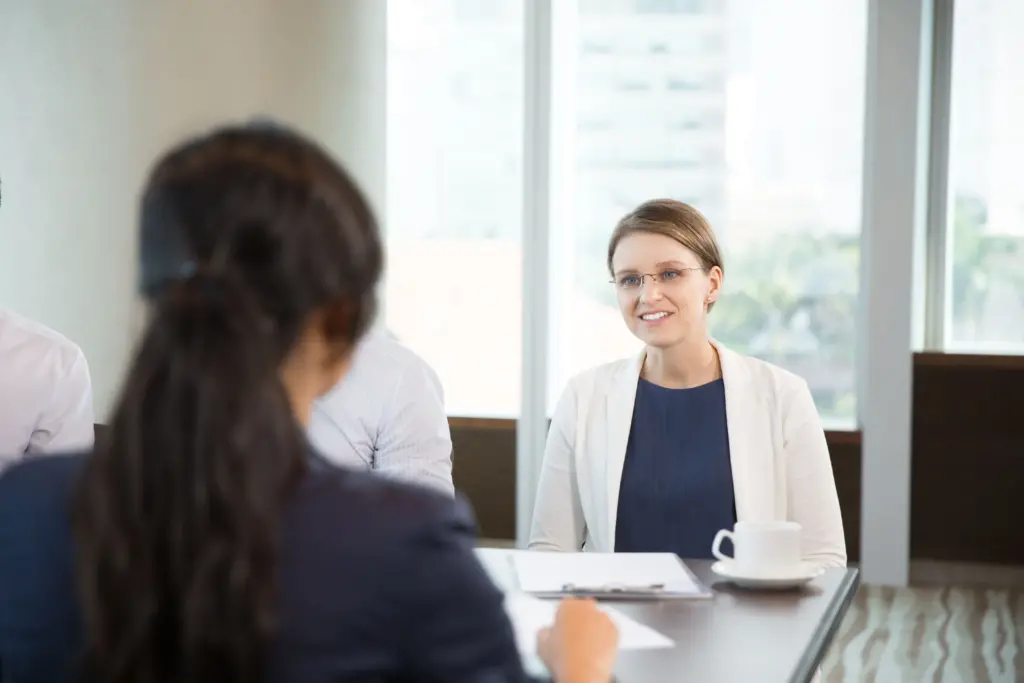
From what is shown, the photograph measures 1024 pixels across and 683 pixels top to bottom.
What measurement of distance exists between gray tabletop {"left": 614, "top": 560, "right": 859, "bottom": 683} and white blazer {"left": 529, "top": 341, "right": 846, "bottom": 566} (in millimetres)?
475

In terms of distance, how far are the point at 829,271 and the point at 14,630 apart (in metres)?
4.52

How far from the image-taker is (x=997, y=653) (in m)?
4.06

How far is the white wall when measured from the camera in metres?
4.39

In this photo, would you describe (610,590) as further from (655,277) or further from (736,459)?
(655,277)

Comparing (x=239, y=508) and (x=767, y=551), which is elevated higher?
(x=239, y=508)

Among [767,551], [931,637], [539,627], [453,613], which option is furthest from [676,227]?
[931,637]

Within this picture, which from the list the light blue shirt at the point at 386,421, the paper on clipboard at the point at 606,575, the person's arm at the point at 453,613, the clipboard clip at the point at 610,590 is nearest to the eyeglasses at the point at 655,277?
the light blue shirt at the point at 386,421

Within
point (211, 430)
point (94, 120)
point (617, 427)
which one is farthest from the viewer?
point (94, 120)

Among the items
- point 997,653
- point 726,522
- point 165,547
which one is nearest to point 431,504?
point 165,547

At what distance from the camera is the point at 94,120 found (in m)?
4.43

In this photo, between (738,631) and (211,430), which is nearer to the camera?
(211,430)

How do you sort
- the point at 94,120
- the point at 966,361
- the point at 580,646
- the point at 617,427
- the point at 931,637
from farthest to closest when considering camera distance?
the point at 966,361, the point at 94,120, the point at 931,637, the point at 617,427, the point at 580,646

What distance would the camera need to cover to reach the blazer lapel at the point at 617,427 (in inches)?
98.5

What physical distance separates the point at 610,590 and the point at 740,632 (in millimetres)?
213
